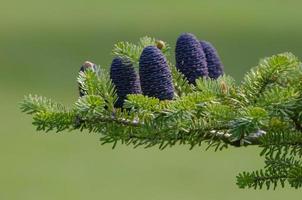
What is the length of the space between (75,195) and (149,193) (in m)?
0.35

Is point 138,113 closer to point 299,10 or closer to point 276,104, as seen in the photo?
point 276,104

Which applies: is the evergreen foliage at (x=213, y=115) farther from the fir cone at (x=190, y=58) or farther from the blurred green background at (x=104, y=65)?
the blurred green background at (x=104, y=65)

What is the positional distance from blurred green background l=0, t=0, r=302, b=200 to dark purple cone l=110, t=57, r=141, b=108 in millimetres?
3283

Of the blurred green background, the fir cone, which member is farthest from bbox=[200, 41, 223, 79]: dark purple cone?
the blurred green background

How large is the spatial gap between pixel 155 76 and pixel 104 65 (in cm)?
565

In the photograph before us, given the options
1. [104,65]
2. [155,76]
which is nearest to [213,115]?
[155,76]

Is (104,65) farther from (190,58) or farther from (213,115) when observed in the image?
(213,115)

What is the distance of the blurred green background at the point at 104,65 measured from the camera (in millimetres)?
4395

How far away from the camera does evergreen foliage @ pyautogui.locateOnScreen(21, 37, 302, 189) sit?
2.34 ft

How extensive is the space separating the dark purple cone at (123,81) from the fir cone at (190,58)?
7 cm

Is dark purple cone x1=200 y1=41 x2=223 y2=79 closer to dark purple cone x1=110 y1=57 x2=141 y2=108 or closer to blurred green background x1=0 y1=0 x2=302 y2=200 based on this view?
dark purple cone x1=110 y1=57 x2=141 y2=108

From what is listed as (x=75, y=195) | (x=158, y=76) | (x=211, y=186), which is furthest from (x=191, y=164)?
(x=158, y=76)

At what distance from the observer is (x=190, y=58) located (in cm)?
85

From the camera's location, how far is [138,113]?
0.74 meters
